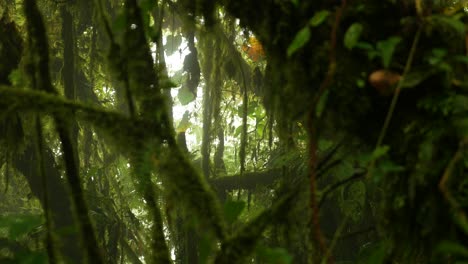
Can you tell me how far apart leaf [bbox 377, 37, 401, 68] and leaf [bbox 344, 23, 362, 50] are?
0.17 ft

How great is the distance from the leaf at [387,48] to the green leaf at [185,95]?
2.57 m

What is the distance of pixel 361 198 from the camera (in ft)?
10.4

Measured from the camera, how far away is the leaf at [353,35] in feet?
3.89

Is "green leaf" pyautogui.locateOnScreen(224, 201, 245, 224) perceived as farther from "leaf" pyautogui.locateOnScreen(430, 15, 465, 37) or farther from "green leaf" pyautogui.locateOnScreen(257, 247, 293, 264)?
"leaf" pyautogui.locateOnScreen(430, 15, 465, 37)

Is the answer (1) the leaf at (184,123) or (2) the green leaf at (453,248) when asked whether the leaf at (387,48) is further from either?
(1) the leaf at (184,123)

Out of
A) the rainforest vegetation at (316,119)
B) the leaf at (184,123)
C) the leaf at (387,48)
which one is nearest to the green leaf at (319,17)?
the rainforest vegetation at (316,119)

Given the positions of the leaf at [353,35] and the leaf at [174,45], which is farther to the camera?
the leaf at [174,45]

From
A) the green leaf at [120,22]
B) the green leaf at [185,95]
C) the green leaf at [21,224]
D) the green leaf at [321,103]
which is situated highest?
the green leaf at [185,95]

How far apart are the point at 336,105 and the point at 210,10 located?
699mm

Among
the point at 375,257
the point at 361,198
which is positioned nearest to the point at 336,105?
the point at 375,257

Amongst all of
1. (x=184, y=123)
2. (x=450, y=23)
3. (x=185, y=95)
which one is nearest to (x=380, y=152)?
(x=450, y=23)

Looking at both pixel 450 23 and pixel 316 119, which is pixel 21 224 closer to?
pixel 316 119

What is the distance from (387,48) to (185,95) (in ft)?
8.78

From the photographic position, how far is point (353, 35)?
1191mm
